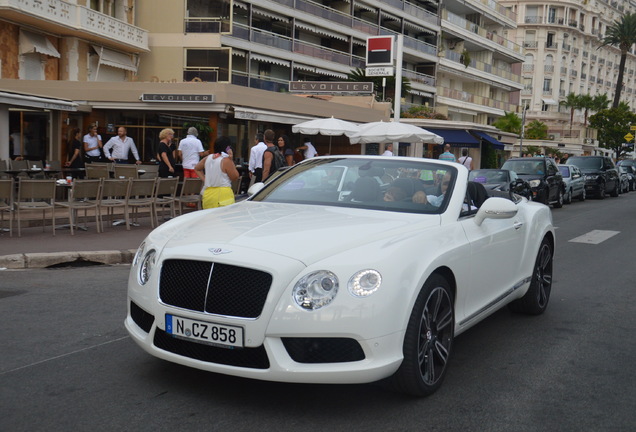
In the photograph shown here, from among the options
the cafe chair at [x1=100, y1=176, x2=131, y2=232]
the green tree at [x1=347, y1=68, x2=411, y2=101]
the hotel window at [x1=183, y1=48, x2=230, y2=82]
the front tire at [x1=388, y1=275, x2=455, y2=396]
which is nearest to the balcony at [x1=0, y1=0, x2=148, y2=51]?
the hotel window at [x1=183, y1=48, x2=230, y2=82]

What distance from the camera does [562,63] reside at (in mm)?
87625

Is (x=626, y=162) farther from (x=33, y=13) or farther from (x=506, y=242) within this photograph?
(x=506, y=242)

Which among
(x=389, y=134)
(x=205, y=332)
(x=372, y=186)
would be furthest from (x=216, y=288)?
(x=389, y=134)

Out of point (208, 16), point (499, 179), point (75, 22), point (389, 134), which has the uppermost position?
point (208, 16)

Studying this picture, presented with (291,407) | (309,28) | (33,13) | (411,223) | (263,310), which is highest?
(309,28)

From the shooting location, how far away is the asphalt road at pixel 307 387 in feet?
12.4

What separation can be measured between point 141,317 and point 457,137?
3924 cm

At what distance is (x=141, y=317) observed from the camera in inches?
167

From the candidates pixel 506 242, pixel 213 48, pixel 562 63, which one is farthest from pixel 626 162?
pixel 562 63

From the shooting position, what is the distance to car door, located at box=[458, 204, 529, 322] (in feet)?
16.0

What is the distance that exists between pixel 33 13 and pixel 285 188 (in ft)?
82.7

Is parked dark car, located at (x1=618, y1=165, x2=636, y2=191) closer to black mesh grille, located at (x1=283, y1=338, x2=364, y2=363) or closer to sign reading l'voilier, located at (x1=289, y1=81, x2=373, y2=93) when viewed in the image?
sign reading l'voilier, located at (x1=289, y1=81, x2=373, y2=93)

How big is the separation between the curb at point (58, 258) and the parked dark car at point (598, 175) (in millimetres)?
23339

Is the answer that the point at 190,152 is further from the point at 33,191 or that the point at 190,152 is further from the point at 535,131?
the point at 535,131
